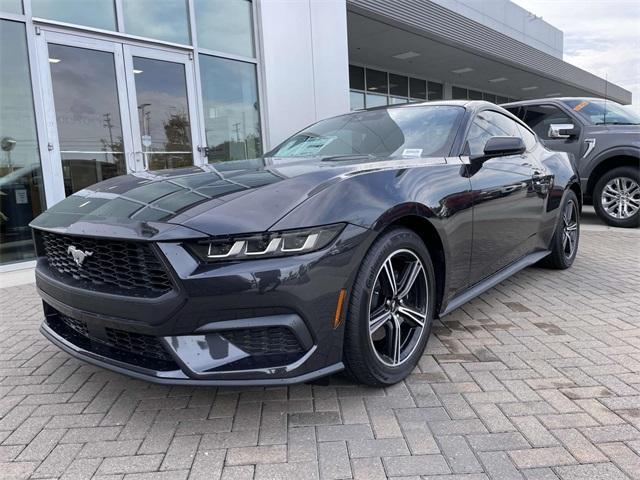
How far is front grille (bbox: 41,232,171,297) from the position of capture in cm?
191

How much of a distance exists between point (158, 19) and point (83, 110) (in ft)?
5.87

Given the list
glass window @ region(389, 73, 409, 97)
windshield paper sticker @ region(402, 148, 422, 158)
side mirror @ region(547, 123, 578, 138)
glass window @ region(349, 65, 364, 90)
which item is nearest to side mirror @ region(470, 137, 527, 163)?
windshield paper sticker @ region(402, 148, 422, 158)

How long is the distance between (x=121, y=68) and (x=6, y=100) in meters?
1.45

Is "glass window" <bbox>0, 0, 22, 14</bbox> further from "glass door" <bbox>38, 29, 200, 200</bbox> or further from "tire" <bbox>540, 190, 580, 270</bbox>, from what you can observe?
"tire" <bbox>540, 190, 580, 270</bbox>

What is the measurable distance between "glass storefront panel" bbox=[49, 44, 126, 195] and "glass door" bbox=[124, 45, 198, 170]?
0.26 meters

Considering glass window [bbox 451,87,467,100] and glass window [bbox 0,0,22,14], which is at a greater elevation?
glass window [bbox 451,87,467,100]

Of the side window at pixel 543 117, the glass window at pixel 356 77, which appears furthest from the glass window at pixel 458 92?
the side window at pixel 543 117

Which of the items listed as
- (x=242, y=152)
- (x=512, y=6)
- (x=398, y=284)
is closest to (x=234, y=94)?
(x=242, y=152)

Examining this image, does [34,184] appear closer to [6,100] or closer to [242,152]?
[6,100]

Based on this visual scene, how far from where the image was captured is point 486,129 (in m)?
3.44

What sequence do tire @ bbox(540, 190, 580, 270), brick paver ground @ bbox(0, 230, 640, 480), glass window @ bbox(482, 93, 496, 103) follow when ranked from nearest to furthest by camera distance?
brick paver ground @ bbox(0, 230, 640, 480)
tire @ bbox(540, 190, 580, 270)
glass window @ bbox(482, 93, 496, 103)

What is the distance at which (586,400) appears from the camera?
2240mm

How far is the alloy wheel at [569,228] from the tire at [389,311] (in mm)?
2668

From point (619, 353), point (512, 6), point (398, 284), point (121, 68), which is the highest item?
point (512, 6)
